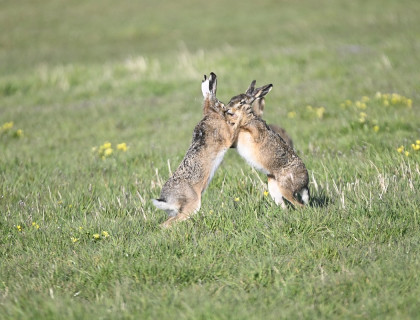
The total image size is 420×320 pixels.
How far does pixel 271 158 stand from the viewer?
18.8 feet

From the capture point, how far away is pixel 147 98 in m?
14.6

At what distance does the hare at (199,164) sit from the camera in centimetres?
538

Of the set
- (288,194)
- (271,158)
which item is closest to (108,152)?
(271,158)

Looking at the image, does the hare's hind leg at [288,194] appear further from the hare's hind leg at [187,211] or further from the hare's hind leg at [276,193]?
the hare's hind leg at [187,211]

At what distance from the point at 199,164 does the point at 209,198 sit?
0.97m

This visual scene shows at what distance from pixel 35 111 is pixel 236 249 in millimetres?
10258

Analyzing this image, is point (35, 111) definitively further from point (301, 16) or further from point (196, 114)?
point (301, 16)

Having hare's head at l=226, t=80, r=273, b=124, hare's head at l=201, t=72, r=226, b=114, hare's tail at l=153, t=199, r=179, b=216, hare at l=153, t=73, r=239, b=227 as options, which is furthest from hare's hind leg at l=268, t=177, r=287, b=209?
hare's tail at l=153, t=199, r=179, b=216

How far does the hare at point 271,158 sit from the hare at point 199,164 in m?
0.13

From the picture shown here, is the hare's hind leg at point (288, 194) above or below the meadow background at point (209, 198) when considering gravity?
above

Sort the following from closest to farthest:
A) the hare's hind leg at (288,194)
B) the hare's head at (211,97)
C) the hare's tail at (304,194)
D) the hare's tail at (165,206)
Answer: the hare's tail at (165,206)
the hare's hind leg at (288,194)
the hare's tail at (304,194)
the hare's head at (211,97)

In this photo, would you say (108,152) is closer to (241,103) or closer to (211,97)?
(211,97)

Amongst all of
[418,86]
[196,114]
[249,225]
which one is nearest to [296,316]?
[249,225]

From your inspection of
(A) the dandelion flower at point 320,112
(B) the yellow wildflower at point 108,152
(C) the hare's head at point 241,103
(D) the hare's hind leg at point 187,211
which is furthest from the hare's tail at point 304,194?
(A) the dandelion flower at point 320,112
